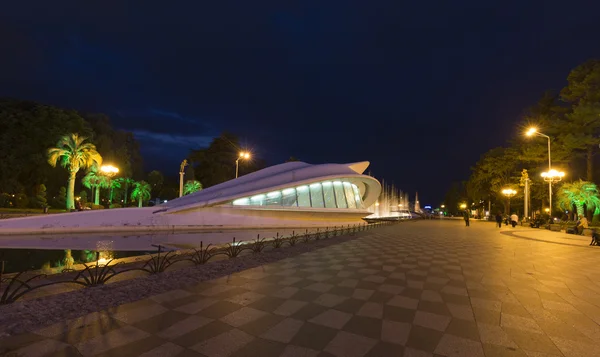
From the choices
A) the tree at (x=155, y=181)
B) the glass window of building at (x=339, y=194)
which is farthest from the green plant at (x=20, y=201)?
the glass window of building at (x=339, y=194)

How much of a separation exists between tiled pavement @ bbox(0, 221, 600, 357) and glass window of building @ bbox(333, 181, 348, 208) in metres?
29.6

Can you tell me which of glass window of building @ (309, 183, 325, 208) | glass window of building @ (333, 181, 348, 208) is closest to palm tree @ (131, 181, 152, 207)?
glass window of building @ (309, 183, 325, 208)

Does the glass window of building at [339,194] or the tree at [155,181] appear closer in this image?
the glass window of building at [339,194]

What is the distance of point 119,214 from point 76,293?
21.3 metres

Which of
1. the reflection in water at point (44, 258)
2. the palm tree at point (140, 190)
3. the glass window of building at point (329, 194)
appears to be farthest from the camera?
the palm tree at point (140, 190)

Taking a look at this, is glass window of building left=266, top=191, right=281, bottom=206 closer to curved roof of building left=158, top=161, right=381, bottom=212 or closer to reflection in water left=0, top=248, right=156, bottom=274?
curved roof of building left=158, top=161, right=381, bottom=212

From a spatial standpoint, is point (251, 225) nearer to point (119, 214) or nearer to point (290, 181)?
point (290, 181)

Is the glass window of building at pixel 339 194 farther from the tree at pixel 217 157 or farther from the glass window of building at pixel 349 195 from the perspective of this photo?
the tree at pixel 217 157

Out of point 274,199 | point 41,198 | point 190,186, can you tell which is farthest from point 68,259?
point 190,186

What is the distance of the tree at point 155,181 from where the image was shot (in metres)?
74.3

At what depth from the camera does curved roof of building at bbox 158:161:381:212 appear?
30.5 m

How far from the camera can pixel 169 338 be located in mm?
4367

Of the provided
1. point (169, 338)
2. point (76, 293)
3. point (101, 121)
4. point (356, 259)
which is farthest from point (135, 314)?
point (101, 121)

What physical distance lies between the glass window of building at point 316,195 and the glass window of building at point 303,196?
0.59 metres
